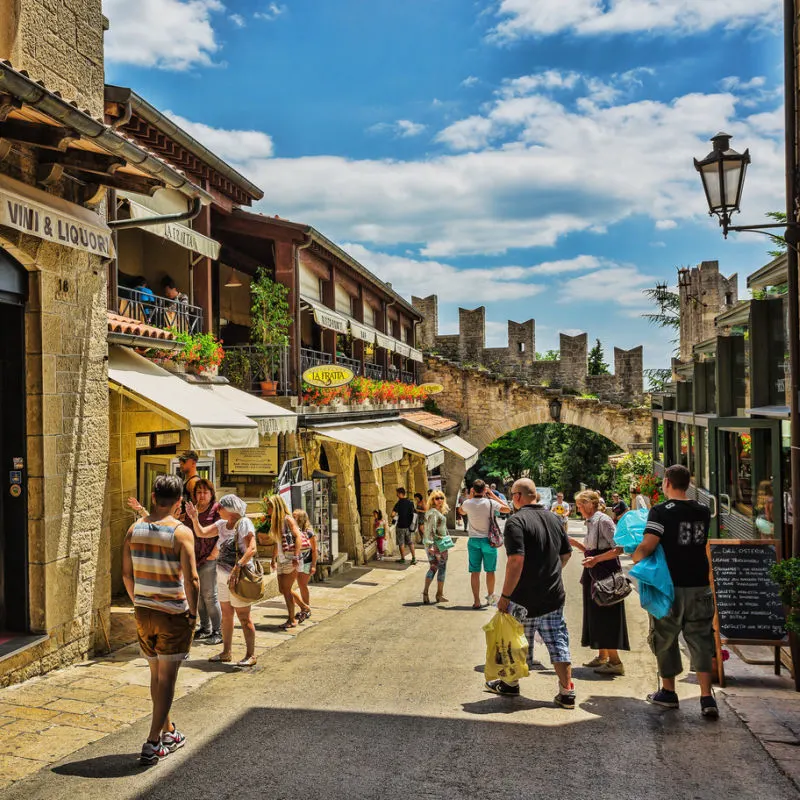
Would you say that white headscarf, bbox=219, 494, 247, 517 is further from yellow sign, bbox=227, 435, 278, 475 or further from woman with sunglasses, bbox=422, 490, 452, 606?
yellow sign, bbox=227, 435, 278, 475

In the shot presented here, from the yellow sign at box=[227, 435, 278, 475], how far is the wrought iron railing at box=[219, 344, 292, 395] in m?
1.04

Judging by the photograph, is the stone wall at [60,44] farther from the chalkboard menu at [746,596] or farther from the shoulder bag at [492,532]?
the chalkboard menu at [746,596]

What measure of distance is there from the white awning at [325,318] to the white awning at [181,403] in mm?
4933

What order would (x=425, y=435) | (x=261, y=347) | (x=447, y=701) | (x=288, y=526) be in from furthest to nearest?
1. (x=425, y=435)
2. (x=261, y=347)
3. (x=288, y=526)
4. (x=447, y=701)

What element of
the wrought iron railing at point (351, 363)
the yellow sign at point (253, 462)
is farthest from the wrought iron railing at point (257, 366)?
the wrought iron railing at point (351, 363)

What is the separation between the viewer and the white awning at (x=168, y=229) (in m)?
8.90

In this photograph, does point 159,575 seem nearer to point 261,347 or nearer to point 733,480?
point 733,480

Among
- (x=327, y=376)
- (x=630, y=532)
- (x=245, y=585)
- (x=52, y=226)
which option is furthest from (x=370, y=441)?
(x=52, y=226)

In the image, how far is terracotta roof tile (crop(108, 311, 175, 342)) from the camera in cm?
772

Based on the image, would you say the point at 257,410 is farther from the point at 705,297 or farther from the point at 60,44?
the point at 705,297

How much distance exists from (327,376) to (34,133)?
26.6ft

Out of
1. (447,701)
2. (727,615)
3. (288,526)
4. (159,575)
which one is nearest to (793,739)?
(727,615)

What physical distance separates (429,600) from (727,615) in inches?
177

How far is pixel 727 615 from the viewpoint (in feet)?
18.6
